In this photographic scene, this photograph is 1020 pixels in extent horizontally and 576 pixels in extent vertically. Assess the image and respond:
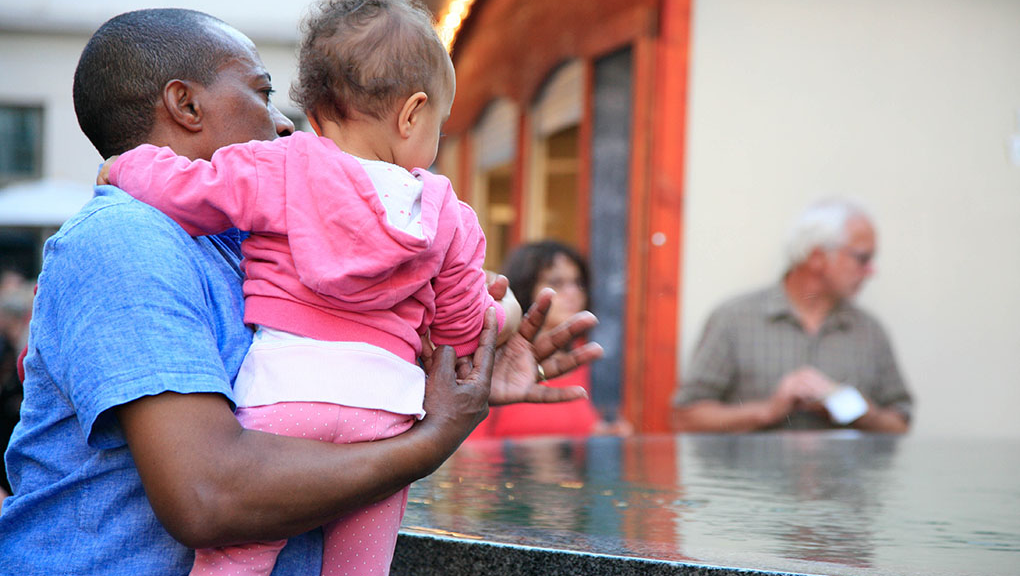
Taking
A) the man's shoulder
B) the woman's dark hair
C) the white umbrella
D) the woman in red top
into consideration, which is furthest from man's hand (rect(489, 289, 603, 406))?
the white umbrella

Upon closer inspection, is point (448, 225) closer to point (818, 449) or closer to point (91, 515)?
point (91, 515)

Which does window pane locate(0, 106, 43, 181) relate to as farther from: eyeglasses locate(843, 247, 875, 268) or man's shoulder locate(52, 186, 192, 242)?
man's shoulder locate(52, 186, 192, 242)

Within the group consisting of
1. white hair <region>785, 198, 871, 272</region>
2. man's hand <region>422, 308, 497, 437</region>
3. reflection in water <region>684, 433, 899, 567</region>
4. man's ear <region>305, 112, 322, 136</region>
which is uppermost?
white hair <region>785, 198, 871, 272</region>

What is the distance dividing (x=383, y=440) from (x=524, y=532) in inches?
12.5

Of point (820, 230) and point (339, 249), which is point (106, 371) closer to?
point (339, 249)

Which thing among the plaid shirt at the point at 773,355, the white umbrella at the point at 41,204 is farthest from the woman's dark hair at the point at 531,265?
the white umbrella at the point at 41,204

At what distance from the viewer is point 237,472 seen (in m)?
1.29

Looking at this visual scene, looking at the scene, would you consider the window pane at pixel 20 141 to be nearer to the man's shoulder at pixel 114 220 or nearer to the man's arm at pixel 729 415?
the man's arm at pixel 729 415

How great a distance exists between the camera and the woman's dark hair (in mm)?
4766

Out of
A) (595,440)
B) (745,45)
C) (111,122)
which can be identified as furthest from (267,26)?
(111,122)

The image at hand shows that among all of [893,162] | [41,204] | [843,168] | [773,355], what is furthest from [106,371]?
[41,204]

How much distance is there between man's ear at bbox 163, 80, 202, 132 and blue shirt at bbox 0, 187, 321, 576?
0.18m

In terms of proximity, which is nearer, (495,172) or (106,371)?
(106,371)

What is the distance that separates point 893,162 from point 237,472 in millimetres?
5153
